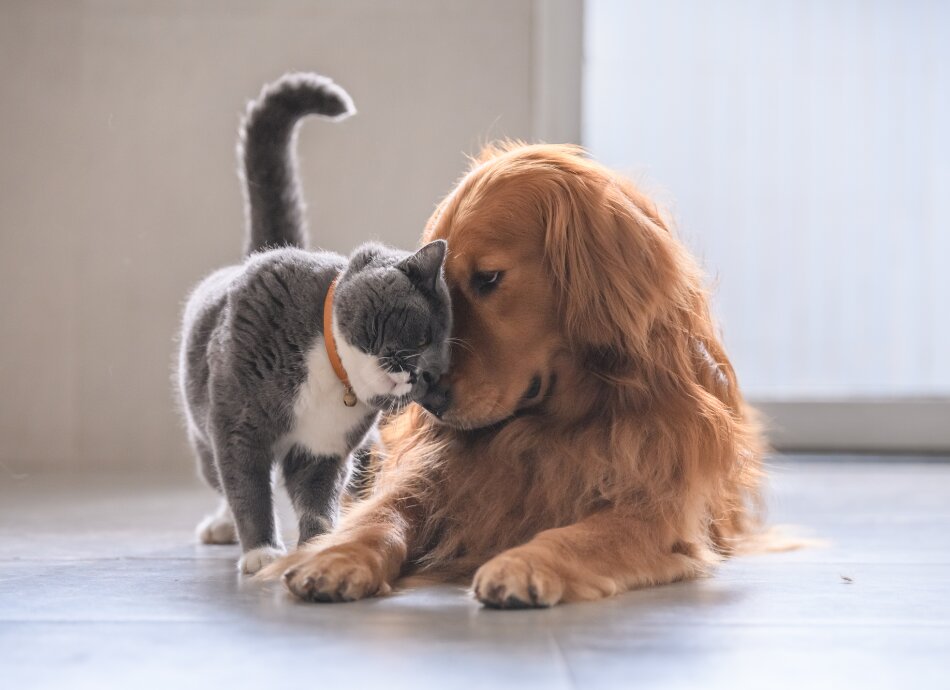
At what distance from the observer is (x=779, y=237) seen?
11.7 feet

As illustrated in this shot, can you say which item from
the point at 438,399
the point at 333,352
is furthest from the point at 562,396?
the point at 333,352

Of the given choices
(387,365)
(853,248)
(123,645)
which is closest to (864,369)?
(853,248)

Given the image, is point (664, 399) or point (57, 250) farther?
point (57, 250)

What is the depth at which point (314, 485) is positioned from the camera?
5.49 feet

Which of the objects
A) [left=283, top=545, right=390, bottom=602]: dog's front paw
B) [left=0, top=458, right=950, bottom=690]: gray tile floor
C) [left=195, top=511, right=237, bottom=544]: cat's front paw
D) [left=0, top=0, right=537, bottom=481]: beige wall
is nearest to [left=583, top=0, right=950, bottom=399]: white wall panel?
[left=0, top=0, right=537, bottom=481]: beige wall

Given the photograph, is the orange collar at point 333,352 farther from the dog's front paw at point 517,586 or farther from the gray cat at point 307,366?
the dog's front paw at point 517,586

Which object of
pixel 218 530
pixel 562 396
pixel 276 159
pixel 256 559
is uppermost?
pixel 276 159

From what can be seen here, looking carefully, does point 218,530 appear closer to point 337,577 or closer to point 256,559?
point 256,559

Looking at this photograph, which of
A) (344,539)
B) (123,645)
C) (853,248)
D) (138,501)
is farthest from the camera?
(853,248)

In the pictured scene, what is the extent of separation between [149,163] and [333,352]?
196cm

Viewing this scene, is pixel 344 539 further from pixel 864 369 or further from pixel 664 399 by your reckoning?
pixel 864 369

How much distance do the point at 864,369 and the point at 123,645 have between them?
3045 mm

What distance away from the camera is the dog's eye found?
148cm

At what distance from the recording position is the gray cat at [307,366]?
4.97 ft
